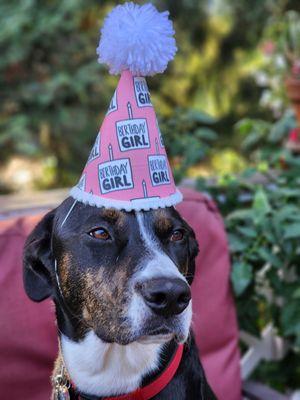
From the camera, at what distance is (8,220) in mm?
2359

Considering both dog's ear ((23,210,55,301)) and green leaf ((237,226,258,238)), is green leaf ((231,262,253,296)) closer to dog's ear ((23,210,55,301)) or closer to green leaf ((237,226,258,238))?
green leaf ((237,226,258,238))

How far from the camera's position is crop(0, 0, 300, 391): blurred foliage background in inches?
113

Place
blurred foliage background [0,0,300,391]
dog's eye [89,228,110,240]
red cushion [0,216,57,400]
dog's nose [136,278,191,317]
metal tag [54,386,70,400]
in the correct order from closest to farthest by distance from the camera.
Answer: dog's nose [136,278,191,317], dog's eye [89,228,110,240], metal tag [54,386,70,400], red cushion [0,216,57,400], blurred foliage background [0,0,300,391]

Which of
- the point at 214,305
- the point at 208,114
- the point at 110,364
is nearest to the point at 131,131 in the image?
the point at 110,364

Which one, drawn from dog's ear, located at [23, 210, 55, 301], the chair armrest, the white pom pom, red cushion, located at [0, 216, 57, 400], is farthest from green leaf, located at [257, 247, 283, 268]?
the white pom pom

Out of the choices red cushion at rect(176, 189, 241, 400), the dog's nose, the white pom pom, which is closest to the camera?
the dog's nose

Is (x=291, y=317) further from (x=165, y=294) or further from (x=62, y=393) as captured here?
(x=165, y=294)

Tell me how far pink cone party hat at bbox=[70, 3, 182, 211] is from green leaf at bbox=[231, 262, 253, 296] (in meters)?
0.91

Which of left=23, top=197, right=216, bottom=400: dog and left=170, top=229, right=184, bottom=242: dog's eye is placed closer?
left=23, top=197, right=216, bottom=400: dog

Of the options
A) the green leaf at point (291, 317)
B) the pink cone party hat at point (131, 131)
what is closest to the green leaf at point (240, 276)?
the green leaf at point (291, 317)

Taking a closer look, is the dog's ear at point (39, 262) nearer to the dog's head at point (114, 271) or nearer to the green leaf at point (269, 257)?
the dog's head at point (114, 271)

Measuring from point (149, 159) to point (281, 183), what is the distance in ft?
4.77

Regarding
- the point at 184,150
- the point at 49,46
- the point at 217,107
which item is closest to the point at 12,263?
the point at 184,150

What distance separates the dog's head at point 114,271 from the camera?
1619mm
